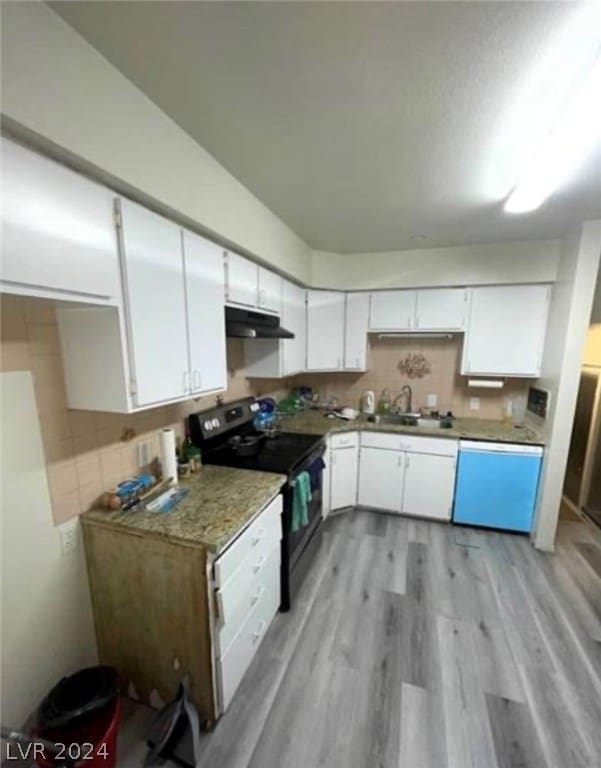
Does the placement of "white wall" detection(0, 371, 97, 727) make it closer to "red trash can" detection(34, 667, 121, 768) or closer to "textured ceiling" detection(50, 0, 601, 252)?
"red trash can" detection(34, 667, 121, 768)

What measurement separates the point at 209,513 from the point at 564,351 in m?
2.83

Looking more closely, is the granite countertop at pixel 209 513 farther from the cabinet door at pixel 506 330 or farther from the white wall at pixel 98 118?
the cabinet door at pixel 506 330

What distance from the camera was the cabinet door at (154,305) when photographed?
1.31m

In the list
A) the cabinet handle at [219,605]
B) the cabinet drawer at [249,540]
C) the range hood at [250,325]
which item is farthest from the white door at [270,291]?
the cabinet handle at [219,605]

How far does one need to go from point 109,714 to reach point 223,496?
889 millimetres

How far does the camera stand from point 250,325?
2.24 meters

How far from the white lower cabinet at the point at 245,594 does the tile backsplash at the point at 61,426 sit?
2.38ft

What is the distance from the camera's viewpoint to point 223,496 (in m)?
1.72

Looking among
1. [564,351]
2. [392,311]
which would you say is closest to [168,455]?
[392,311]

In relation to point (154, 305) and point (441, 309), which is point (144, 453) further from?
point (441, 309)

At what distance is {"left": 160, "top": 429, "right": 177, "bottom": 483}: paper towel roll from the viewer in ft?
5.91

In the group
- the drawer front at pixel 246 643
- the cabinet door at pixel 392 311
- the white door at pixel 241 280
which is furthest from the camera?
the cabinet door at pixel 392 311

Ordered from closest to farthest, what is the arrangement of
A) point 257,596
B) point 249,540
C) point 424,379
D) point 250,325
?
point 249,540
point 257,596
point 250,325
point 424,379

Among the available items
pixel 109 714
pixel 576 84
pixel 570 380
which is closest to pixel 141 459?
pixel 109 714
